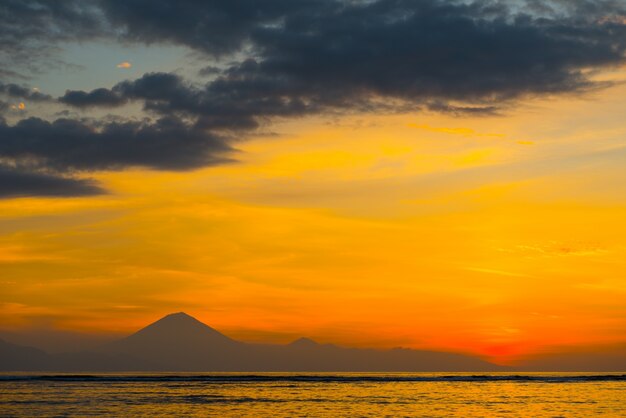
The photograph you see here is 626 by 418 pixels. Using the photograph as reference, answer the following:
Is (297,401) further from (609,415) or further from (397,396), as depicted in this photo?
(609,415)

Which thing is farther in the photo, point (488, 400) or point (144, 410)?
point (488, 400)

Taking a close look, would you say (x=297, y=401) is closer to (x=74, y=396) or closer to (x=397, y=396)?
(x=397, y=396)

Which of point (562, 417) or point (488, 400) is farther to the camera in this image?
point (488, 400)

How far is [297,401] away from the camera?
88625 millimetres

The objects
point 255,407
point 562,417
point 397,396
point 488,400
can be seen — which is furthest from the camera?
point 397,396

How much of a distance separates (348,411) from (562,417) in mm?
19787

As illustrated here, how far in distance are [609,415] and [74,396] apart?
63.1m

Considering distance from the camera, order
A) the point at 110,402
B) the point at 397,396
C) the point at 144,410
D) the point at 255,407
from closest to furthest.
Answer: the point at 144,410 → the point at 255,407 → the point at 110,402 → the point at 397,396

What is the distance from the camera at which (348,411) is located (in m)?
74.1

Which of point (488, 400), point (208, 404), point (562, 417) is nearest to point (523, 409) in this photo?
point (562, 417)

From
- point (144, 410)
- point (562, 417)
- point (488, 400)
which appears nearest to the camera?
point (562, 417)

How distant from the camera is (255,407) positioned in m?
79.9

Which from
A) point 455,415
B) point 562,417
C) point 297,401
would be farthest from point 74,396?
point 562,417

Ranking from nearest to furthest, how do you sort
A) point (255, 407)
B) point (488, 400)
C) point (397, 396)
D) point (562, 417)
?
1. point (562, 417)
2. point (255, 407)
3. point (488, 400)
4. point (397, 396)
